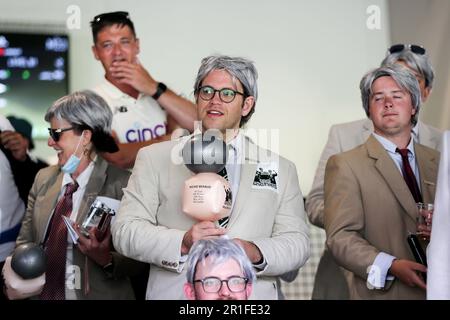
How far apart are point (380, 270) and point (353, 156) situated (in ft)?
1.90

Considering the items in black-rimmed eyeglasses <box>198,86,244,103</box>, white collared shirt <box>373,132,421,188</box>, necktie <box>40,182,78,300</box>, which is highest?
black-rimmed eyeglasses <box>198,86,244,103</box>

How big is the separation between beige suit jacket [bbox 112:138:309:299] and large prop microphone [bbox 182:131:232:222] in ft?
0.51

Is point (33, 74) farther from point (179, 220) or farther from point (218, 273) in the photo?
point (218, 273)

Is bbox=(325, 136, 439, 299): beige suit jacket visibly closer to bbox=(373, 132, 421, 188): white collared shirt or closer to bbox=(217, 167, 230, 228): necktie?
bbox=(373, 132, 421, 188): white collared shirt

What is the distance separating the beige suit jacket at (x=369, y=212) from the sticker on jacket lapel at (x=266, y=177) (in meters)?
0.40

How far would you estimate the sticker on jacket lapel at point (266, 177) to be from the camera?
340cm

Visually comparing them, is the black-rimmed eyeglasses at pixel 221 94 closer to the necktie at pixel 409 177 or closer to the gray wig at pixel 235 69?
the gray wig at pixel 235 69

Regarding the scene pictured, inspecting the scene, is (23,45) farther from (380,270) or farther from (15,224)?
(380,270)

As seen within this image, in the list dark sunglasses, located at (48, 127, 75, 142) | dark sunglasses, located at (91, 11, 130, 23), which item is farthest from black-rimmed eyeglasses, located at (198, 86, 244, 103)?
dark sunglasses, located at (91, 11, 130, 23)

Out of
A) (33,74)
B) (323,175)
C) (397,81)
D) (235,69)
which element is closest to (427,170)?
(397,81)

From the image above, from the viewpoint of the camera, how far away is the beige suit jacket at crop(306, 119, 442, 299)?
421cm

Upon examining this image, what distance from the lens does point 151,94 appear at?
462cm

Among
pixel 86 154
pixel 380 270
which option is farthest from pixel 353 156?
pixel 86 154

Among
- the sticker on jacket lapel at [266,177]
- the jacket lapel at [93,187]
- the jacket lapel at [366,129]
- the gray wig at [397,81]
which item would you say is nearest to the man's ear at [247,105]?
the sticker on jacket lapel at [266,177]
